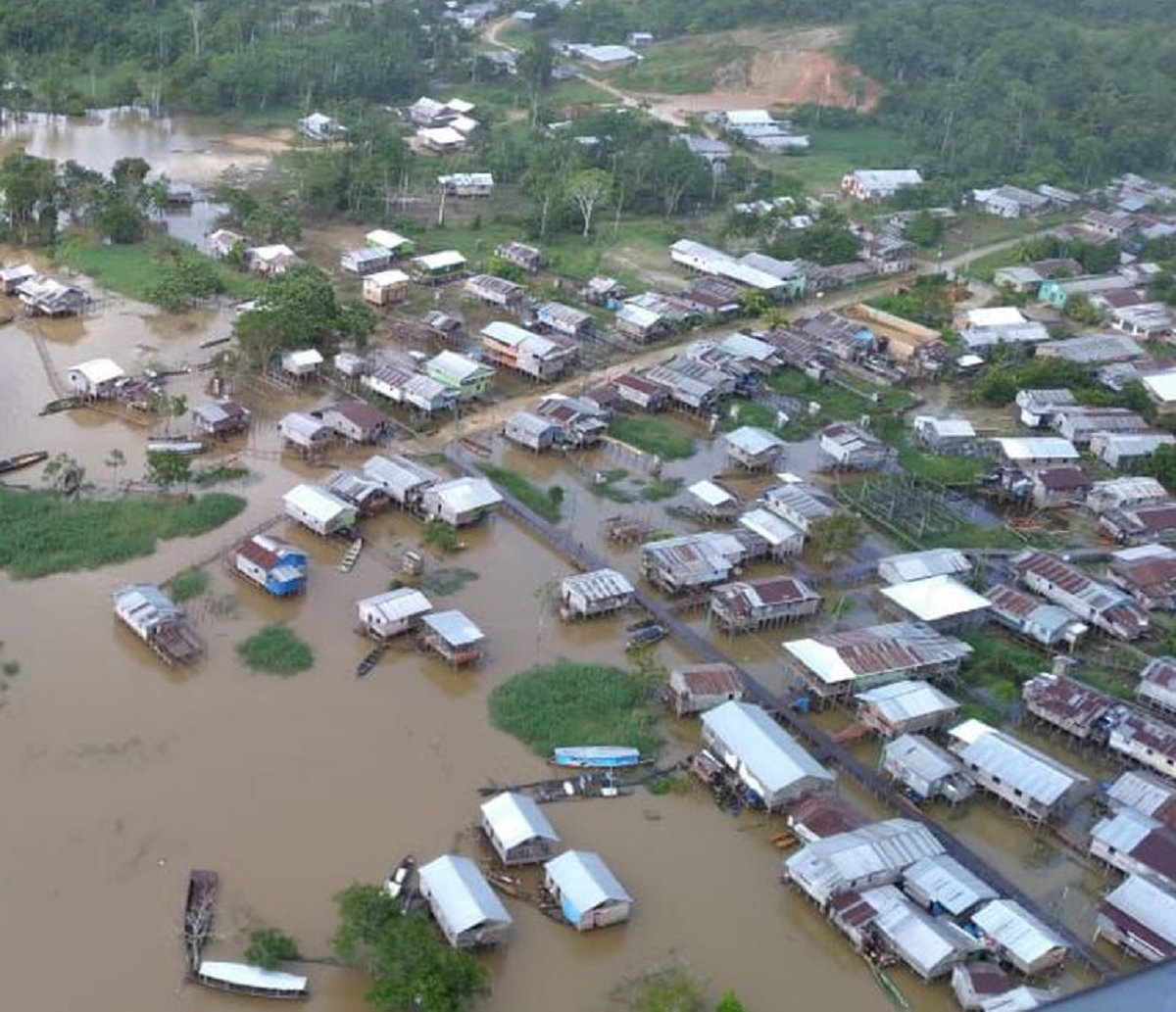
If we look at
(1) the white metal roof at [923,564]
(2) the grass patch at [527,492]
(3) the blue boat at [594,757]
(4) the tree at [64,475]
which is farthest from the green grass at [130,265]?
(3) the blue boat at [594,757]

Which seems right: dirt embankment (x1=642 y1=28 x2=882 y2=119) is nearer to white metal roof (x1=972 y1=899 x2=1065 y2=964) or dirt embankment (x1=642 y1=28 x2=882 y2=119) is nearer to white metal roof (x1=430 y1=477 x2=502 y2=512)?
white metal roof (x1=430 y1=477 x2=502 y2=512)

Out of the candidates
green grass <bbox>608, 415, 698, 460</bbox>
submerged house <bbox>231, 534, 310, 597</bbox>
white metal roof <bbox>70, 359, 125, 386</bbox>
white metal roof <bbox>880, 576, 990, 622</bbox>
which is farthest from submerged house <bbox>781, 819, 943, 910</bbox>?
white metal roof <bbox>70, 359, 125, 386</bbox>

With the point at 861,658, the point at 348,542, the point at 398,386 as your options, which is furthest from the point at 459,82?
the point at 861,658

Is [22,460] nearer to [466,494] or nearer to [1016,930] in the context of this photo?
[466,494]

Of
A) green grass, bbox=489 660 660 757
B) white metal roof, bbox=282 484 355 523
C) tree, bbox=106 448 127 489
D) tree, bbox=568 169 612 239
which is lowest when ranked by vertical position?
green grass, bbox=489 660 660 757

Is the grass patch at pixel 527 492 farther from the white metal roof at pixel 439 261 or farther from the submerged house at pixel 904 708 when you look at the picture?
the white metal roof at pixel 439 261

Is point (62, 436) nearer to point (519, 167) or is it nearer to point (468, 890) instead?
point (468, 890)

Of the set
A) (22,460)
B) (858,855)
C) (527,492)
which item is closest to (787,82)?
→ (527,492)
